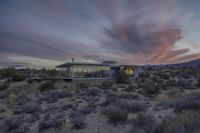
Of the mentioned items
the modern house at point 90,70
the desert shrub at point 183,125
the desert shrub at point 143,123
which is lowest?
the desert shrub at point 143,123

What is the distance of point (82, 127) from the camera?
705 cm

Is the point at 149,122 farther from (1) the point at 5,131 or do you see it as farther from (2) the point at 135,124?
(1) the point at 5,131

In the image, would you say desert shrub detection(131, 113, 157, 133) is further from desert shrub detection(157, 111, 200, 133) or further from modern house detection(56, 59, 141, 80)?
modern house detection(56, 59, 141, 80)

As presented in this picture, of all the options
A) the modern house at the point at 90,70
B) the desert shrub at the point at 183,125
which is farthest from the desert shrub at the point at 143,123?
the modern house at the point at 90,70

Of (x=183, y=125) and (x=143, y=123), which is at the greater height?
(x=183, y=125)

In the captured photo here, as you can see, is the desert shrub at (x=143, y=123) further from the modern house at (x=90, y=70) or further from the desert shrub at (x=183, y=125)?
the modern house at (x=90, y=70)

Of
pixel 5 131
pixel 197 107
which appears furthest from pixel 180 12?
pixel 5 131

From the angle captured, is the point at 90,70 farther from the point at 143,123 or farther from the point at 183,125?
the point at 183,125

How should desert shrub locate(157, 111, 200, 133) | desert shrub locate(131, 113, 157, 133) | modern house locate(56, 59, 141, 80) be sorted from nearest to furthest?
desert shrub locate(157, 111, 200, 133), desert shrub locate(131, 113, 157, 133), modern house locate(56, 59, 141, 80)

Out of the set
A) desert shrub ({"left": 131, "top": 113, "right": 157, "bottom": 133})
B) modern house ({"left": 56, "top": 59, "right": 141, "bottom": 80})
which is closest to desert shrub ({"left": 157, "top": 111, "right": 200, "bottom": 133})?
desert shrub ({"left": 131, "top": 113, "right": 157, "bottom": 133})

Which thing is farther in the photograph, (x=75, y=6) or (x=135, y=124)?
(x=75, y=6)

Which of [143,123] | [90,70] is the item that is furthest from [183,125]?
[90,70]

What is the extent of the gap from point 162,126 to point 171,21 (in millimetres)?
16201

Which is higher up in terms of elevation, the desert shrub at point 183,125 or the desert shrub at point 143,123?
the desert shrub at point 183,125
